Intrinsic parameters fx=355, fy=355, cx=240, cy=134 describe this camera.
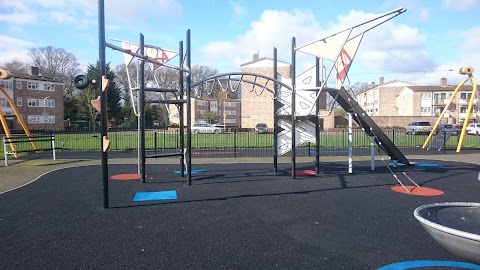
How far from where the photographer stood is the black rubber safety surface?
180 inches

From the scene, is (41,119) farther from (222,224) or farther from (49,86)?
(222,224)

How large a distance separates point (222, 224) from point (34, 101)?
198 feet

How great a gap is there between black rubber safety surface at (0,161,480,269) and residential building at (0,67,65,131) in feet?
166

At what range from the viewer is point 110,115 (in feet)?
200

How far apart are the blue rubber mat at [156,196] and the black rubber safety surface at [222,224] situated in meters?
0.21

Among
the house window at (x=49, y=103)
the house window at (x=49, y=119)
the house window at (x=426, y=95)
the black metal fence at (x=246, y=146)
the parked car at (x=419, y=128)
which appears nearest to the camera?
the black metal fence at (x=246, y=146)

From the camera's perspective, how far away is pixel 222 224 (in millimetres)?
6145

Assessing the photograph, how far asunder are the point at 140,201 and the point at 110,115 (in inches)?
2236

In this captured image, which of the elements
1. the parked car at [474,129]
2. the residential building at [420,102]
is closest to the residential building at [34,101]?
the residential building at [420,102]

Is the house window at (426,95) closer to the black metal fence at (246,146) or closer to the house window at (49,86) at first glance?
the black metal fence at (246,146)

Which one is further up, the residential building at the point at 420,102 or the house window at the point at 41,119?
the residential building at the point at 420,102

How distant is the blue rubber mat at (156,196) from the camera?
8.18 m

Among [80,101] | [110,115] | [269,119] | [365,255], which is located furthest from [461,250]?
[80,101]

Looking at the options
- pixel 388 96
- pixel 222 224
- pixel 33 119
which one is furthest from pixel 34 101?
pixel 388 96
